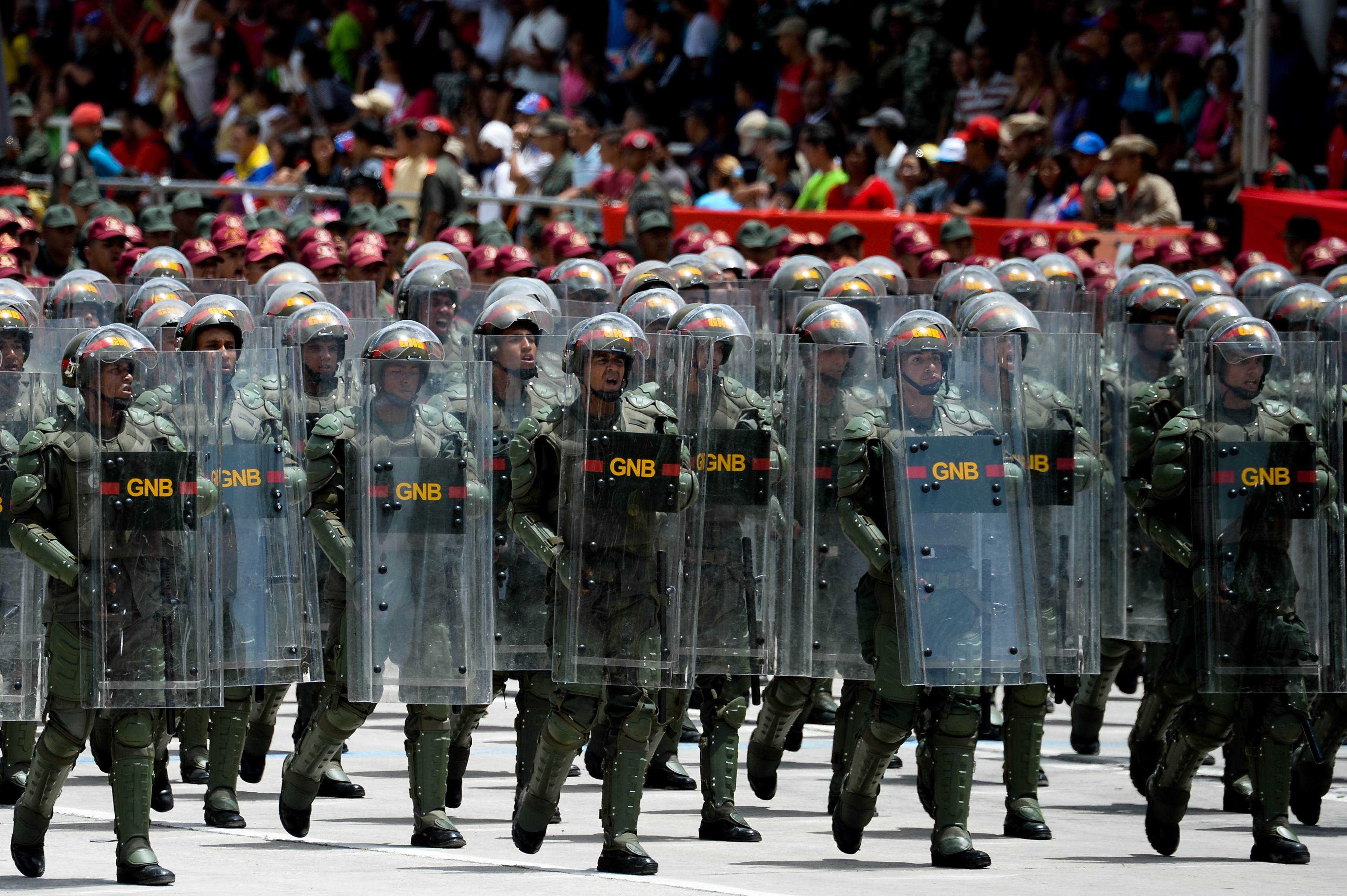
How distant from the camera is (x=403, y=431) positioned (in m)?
8.64

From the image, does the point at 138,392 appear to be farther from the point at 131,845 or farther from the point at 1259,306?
the point at 1259,306

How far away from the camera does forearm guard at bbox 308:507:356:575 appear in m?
8.89

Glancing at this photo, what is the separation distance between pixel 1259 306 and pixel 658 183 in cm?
611

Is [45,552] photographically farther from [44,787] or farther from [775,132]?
[775,132]

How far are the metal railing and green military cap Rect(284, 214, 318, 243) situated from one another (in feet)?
6.25

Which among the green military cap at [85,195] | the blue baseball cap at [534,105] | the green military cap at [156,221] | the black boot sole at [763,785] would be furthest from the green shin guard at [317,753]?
the blue baseball cap at [534,105]

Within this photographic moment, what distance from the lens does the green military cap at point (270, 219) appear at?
16.3m

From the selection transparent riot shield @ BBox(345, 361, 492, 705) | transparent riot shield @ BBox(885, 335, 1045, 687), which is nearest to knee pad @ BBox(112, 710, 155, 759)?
transparent riot shield @ BBox(345, 361, 492, 705)

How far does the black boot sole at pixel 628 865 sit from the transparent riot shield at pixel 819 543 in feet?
4.36

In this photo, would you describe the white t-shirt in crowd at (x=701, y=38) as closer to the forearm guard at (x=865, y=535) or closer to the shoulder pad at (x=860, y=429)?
the shoulder pad at (x=860, y=429)

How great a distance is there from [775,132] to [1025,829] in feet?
37.6

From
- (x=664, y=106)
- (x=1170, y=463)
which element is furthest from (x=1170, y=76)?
(x=1170, y=463)

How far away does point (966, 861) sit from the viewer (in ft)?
28.0

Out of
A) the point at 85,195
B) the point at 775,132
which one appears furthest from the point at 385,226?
the point at 775,132
